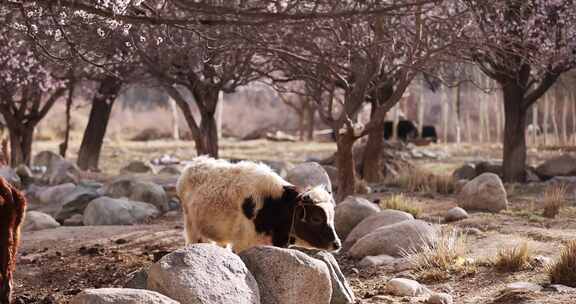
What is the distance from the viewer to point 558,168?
20.8 m

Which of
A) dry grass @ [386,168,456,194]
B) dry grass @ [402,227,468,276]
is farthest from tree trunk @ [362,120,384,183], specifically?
dry grass @ [402,227,468,276]

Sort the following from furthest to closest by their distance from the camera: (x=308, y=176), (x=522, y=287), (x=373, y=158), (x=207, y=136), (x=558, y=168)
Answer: (x=558, y=168) → (x=373, y=158) → (x=207, y=136) → (x=308, y=176) → (x=522, y=287)

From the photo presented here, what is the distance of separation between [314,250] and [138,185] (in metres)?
8.59

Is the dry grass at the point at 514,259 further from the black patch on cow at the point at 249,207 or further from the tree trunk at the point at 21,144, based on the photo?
the tree trunk at the point at 21,144

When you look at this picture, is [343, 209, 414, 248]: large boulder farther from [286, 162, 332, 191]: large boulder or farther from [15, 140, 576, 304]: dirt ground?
[286, 162, 332, 191]: large boulder

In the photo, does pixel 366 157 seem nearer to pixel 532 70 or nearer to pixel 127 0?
pixel 532 70

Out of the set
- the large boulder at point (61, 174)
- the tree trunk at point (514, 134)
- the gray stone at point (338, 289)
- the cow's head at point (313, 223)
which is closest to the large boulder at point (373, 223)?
the cow's head at point (313, 223)

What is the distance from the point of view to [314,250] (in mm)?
9047

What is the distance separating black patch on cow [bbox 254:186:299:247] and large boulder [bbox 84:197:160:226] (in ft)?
20.2

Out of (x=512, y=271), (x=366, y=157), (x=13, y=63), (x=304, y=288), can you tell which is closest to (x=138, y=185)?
(x=13, y=63)

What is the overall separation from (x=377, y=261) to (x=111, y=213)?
222 inches

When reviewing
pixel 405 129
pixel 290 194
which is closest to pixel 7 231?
pixel 290 194

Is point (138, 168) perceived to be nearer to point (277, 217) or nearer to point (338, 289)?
point (277, 217)

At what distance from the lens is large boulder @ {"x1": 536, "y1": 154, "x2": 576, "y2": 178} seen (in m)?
20.7
